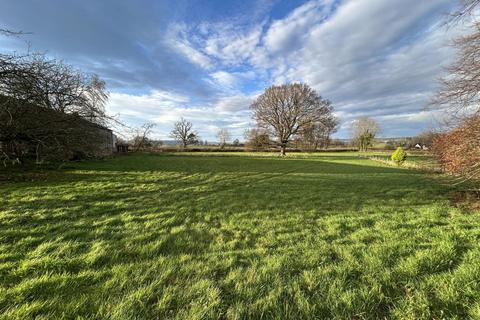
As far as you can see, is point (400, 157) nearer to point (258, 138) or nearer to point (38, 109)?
point (258, 138)

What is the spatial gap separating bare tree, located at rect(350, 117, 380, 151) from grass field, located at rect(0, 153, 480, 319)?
50.7m

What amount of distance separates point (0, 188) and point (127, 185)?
3938 mm

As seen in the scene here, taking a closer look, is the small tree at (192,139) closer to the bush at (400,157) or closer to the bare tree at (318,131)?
the bare tree at (318,131)

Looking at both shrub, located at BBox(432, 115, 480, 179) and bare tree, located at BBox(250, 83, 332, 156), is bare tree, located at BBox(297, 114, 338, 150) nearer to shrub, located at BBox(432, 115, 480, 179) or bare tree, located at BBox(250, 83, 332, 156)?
bare tree, located at BBox(250, 83, 332, 156)

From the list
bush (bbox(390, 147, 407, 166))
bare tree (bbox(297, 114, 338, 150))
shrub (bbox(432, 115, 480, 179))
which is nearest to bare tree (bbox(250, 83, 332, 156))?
bare tree (bbox(297, 114, 338, 150))

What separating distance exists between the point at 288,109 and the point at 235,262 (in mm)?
33447

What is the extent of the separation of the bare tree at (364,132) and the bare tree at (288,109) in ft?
74.8

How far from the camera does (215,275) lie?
2.62 meters

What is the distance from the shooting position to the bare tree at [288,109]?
33.1 metres

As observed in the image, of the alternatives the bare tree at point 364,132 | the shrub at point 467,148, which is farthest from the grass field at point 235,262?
the bare tree at point 364,132

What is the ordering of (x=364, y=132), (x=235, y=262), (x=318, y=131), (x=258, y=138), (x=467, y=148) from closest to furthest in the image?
(x=235, y=262)
(x=467, y=148)
(x=318, y=131)
(x=258, y=138)
(x=364, y=132)

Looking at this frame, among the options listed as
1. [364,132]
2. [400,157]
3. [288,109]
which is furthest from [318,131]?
[364,132]

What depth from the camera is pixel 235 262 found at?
2.95 metres

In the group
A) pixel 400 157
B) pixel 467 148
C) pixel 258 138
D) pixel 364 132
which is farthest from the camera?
pixel 364 132
